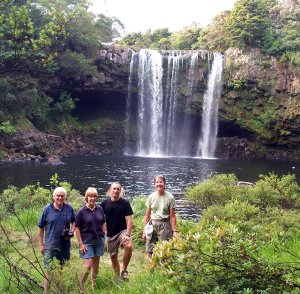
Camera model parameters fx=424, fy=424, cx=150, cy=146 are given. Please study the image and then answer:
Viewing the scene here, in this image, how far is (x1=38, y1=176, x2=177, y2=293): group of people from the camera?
610 cm

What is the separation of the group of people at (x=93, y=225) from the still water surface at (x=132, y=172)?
900cm

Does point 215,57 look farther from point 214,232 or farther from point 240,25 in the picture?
point 214,232

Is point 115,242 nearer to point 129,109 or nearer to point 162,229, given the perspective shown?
point 162,229

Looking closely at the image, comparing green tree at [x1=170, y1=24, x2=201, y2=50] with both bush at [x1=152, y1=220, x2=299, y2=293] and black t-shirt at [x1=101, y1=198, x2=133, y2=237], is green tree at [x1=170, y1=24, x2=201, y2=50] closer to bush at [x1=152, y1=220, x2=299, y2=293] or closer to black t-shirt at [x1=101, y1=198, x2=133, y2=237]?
black t-shirt at [x1=101, y1=198, x2=133, y2=237]

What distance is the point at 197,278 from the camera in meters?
3.85

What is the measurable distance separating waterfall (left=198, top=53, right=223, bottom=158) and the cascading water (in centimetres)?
96

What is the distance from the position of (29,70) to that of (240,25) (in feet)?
59.6

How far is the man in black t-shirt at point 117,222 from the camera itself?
658 centimetres

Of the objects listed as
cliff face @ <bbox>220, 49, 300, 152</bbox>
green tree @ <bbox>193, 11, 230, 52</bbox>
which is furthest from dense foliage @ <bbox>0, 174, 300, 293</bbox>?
green tree @ <bbox>193, 11, 230, 52</bbox>

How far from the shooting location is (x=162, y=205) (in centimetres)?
691

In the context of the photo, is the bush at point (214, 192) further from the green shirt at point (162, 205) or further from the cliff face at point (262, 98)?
the cliff face at point (262, 98)

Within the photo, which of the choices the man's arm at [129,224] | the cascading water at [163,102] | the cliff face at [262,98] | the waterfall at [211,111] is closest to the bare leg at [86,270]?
the man's arm at [129,224]

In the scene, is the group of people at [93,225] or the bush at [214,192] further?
the bush at [214,192]

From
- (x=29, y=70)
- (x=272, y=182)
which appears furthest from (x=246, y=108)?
(x=272, y=182)
